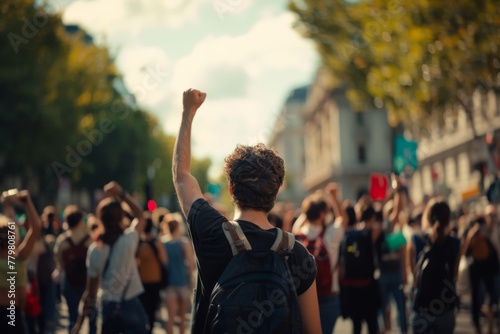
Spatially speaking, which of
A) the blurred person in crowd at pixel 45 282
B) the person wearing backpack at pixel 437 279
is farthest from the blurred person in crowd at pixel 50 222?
the person wearing backpack at pixel 437 279

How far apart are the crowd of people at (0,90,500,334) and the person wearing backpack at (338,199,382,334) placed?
1 cm

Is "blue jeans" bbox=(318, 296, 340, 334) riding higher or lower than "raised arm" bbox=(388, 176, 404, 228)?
lower

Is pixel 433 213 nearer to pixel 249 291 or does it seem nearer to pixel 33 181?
pixel 249 291

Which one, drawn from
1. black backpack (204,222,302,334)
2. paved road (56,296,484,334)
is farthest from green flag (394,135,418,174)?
black backpack (204,222,302,334)

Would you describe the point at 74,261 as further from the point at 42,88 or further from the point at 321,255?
the point at 42,88

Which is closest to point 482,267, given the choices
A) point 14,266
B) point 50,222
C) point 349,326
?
point 349,326

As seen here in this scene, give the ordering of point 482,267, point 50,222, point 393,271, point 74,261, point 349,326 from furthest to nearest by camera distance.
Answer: point 50,222 → point 349,326 → point 482,267 → point 393,271 → point 74,261

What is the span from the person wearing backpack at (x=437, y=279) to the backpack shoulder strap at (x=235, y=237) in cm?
365

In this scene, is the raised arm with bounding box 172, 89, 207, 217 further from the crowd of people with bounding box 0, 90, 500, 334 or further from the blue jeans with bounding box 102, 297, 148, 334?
the blue jeans with bounding box 102, 297, 148, 334

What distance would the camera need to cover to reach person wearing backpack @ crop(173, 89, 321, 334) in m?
3.35

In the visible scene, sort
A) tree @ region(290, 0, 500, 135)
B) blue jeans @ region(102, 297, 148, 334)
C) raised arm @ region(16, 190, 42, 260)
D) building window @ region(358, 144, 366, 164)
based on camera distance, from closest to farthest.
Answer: raised arm @ region(16, 190, 42, 260), blue jeans @ region(102, 297, 148, 334), tree @ region(290, 0, 500, 135), building window @ region(358, 144, 366, 164)

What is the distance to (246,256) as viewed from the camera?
3.45 meters

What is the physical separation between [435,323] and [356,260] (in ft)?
7.38

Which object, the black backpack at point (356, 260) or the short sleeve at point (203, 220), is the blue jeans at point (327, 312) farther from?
the short sleeve at point (203, 220)
